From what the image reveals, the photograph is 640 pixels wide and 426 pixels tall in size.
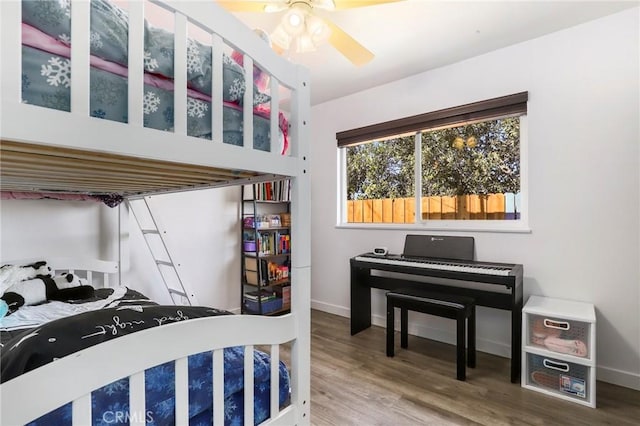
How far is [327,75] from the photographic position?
286cm

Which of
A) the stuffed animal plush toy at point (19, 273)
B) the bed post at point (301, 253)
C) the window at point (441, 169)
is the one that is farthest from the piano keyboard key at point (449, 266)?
the stuffed animal plush toy at point (19, 273)

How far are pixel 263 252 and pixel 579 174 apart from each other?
104 inches

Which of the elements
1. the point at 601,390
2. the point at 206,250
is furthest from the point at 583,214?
the point at 206,250

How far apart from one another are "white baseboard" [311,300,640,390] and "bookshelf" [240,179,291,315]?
548 mm

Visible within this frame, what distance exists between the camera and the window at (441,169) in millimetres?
2467

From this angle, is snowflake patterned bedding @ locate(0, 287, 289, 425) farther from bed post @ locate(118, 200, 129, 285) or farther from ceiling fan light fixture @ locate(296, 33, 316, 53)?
bed post @ locate(118, 200, 129, 285)

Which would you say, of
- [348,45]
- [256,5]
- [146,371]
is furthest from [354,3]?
[146,371]

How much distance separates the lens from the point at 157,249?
106 inches

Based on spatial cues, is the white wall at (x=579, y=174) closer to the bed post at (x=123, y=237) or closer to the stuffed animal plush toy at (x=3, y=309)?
the bed post at (x=123, y=237)

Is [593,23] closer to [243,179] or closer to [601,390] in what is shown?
[601,390]

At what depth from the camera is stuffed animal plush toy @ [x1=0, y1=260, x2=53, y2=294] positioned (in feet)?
5.43

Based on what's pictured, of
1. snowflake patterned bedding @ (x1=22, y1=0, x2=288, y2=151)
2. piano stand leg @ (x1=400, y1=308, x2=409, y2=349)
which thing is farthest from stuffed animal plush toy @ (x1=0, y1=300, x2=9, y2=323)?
piano stand leg @ (x1=400, y1=308, x2=409, y2=349)

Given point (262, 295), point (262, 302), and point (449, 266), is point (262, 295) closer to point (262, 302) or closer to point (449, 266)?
point (262, 302)

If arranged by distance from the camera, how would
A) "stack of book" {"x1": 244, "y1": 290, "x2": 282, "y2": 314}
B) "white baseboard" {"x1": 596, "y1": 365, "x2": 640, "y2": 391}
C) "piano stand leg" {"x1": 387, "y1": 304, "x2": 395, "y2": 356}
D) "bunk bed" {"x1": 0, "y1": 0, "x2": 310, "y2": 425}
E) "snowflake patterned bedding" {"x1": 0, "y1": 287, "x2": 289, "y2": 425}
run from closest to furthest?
"bunk bed" {"x1": 0, "y1": 0, "x2": 310, "y2": 425} → "snowflake patterned bedding" {"x1": 0, "y1": 287, "x2": 289, "y2": 425} → "white baseboard" {"x1": 596, "y1": 365, "x2": 640, "y2": 391} → "piano stand leg" {"x1": 387, "y1": 304, "x2": 395, "y2": 356} → "stack of book" {"x1": 244, "y1": 290, "x2": 282, "y2": 314}
